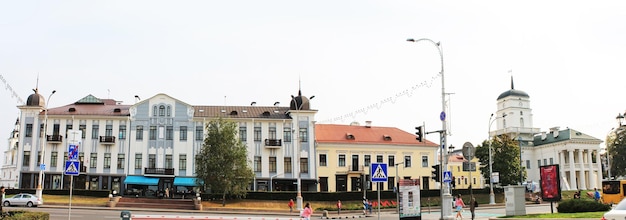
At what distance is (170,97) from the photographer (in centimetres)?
6191

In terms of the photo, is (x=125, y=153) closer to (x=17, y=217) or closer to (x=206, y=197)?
(x=206, y=197)

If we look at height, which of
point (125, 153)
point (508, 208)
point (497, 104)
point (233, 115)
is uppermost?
point (497, 104)

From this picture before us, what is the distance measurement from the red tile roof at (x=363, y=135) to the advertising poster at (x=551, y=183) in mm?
36261

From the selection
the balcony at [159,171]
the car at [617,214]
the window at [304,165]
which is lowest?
the car at [617,214]

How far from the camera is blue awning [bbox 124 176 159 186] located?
58844 mm

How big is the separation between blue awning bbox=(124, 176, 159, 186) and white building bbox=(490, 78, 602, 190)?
193 ft

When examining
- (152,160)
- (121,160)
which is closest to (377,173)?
(152,160)

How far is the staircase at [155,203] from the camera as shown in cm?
4766

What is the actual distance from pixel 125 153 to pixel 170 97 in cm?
750

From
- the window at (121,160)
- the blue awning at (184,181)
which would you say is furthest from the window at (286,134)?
the window at (121,160)

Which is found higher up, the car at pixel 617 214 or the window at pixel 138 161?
the window at pixel 138 161

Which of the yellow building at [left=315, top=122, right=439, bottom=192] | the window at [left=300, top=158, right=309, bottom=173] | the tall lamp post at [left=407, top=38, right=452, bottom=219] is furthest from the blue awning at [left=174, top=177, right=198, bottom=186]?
the tall lamp post at [left=407, top=38, right=452, bottom=219]

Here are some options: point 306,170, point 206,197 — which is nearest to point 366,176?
point 306,170

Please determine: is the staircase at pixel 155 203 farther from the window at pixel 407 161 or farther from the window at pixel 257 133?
the window at pixel 407 161
